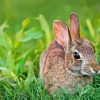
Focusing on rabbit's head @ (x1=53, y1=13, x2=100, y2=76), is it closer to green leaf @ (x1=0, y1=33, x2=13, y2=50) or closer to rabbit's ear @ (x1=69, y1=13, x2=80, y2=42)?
rabbit's ear @ (x1=69, y1=13, x2=80, y2=42)

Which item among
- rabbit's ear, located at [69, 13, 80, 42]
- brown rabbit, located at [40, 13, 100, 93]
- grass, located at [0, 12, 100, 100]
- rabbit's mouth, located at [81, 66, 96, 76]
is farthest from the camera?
rabbit's ear, located at [69, 13, 80, 42]

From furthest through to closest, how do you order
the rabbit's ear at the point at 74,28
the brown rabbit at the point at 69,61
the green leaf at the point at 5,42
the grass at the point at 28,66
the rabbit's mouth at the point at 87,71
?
1. the green leaf at the point at 5,42
2. the rabbit's ear at the point at 74,28
3. the grass at the point at 28,66
4. the brown rabbit at the point at 69,61
5. the rabbit's mouth at the point at 87,71

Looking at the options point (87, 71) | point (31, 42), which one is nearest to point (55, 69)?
point (87, 71)

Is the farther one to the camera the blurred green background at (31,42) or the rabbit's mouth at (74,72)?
the blurred green background at (31,42)

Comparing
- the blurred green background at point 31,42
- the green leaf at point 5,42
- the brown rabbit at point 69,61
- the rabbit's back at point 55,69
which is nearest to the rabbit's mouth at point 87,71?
the brown rabbit at point 69,61

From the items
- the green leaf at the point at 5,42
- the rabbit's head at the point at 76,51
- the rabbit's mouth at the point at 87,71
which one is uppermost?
the green leaf at the point at 5,42

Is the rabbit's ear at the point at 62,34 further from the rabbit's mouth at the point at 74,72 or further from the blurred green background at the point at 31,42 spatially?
the blurred green background at the point at 31,42

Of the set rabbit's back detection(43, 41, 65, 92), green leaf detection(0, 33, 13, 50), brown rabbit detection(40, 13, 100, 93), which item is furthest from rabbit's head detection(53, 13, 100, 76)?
green leaf detection(0, 33, 13, 50)

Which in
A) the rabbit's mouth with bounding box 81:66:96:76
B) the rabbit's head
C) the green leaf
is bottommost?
the rabbit's mouth with bounding box 81:66:96:76

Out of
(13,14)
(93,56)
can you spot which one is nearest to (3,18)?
(13,14)

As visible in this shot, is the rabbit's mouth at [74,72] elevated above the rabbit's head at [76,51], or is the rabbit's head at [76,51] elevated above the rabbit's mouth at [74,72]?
the rabbit's head at [76,51]
